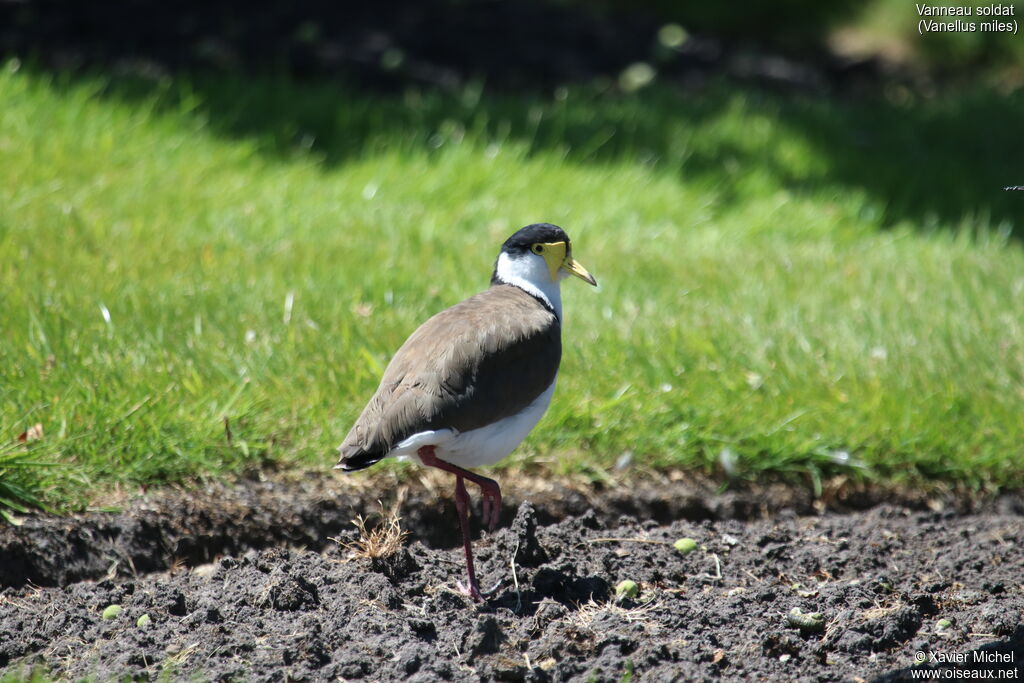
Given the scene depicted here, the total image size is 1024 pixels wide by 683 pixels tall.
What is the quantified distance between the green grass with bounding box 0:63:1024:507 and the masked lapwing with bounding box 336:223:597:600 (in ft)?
2.54

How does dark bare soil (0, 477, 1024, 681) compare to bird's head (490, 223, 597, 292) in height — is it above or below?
below

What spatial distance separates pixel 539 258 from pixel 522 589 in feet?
3.65

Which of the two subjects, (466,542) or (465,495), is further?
(465,495)

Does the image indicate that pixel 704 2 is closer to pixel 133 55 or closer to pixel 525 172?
pixel 525 172

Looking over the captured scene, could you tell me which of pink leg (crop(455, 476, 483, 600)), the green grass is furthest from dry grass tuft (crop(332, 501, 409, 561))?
the green grass

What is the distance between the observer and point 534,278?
150 inches

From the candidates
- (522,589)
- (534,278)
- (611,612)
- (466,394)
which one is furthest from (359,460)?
(534,278)

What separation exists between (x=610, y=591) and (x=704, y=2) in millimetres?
7718

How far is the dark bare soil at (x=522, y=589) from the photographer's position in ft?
10.0

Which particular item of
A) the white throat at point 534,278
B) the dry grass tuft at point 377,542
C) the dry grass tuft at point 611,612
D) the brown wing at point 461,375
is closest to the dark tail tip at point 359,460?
the brown wing at point 461,375

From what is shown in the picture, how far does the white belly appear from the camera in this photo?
3305 mm

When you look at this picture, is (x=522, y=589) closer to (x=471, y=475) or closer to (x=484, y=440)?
(x=471, y=475)

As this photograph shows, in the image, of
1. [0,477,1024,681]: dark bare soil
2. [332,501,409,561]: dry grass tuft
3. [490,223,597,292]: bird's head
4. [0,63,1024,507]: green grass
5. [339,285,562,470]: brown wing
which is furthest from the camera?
[0,63,1024,507]: green grass

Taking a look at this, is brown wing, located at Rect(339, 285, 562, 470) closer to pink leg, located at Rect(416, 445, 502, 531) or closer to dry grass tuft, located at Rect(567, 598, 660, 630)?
pink leg, located at Rect(416, 445, 502, 531)
